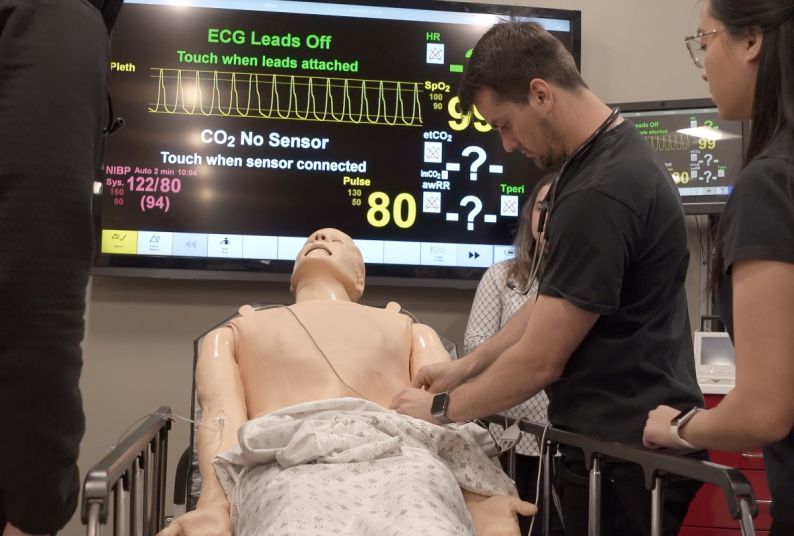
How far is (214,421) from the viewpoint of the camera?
7.85 ft

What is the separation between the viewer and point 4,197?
105 cm

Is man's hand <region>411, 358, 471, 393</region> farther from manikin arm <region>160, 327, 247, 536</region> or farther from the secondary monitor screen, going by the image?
the secondary monitor screen

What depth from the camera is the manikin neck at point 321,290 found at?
9.39 ft

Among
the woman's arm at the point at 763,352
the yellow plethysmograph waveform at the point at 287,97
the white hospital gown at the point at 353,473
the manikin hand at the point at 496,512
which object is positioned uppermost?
the yellow plethysmograph waveform at the point at 287,97

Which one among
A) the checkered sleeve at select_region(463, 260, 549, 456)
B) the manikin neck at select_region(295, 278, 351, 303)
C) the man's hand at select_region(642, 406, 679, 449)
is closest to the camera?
the man's hand at select_region(642, 406, 679, 449)

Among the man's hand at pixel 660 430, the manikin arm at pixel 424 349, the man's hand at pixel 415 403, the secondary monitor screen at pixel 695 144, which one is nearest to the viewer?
the man's hand at pixel 660 430

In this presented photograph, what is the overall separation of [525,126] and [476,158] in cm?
220

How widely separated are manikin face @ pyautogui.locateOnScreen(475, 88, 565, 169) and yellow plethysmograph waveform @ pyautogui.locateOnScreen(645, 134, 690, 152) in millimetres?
2190

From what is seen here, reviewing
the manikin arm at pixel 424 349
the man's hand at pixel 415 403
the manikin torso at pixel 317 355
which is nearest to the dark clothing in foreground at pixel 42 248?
the man's hand at pixel 415 403

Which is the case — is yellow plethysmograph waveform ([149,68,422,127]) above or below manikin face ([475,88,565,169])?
above

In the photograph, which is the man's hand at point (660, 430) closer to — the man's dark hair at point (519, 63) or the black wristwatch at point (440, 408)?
the black wristwatch at point (440, 408)

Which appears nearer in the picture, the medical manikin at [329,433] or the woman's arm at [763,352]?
the woman's arm at [763,352]

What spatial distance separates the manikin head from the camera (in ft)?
9.45

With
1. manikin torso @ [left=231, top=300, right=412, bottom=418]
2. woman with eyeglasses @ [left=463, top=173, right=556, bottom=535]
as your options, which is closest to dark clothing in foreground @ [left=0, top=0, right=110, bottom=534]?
manikin torso @ [left=231, top=300, right=412, bottom=418]
